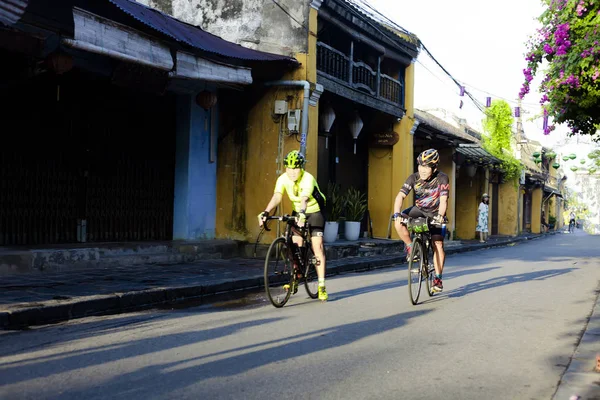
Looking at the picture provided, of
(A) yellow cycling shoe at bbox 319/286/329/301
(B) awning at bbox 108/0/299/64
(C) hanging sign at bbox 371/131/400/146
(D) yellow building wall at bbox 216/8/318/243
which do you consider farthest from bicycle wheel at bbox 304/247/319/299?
(C) hanging sign at bbox 371/131/400/146

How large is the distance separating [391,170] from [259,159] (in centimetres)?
725

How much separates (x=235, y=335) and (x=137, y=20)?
17.2 ft

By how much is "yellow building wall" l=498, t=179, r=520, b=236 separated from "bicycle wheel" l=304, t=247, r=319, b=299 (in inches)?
1264

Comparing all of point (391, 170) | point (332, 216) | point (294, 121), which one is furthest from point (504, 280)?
point (391, 170)

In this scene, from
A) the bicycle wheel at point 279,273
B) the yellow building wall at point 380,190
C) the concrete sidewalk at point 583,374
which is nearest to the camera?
the concrete sidewalk at point 583,374

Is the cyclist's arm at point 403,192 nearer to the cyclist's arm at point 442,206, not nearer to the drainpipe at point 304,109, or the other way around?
the cyclist's arm at point 442,206

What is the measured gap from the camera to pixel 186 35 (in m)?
10.6

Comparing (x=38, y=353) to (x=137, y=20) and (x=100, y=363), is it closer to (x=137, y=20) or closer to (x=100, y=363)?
(x=100, y=363)

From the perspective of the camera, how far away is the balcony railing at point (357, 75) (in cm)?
1567

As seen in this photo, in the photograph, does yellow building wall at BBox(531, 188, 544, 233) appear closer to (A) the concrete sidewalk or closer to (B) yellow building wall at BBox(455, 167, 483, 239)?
(B) yellow building wall at BBox(455, 167, 483, 239)

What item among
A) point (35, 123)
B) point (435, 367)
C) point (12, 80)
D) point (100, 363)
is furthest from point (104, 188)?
point (435, 367)

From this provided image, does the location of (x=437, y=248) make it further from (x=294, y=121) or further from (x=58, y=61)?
(x=294, y=121)

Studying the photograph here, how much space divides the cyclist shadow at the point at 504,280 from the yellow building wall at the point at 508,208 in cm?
2606

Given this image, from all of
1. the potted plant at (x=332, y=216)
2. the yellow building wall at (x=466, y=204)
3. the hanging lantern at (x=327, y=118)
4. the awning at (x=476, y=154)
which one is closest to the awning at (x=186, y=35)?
the hanging lantern at (x=327, y=118)
